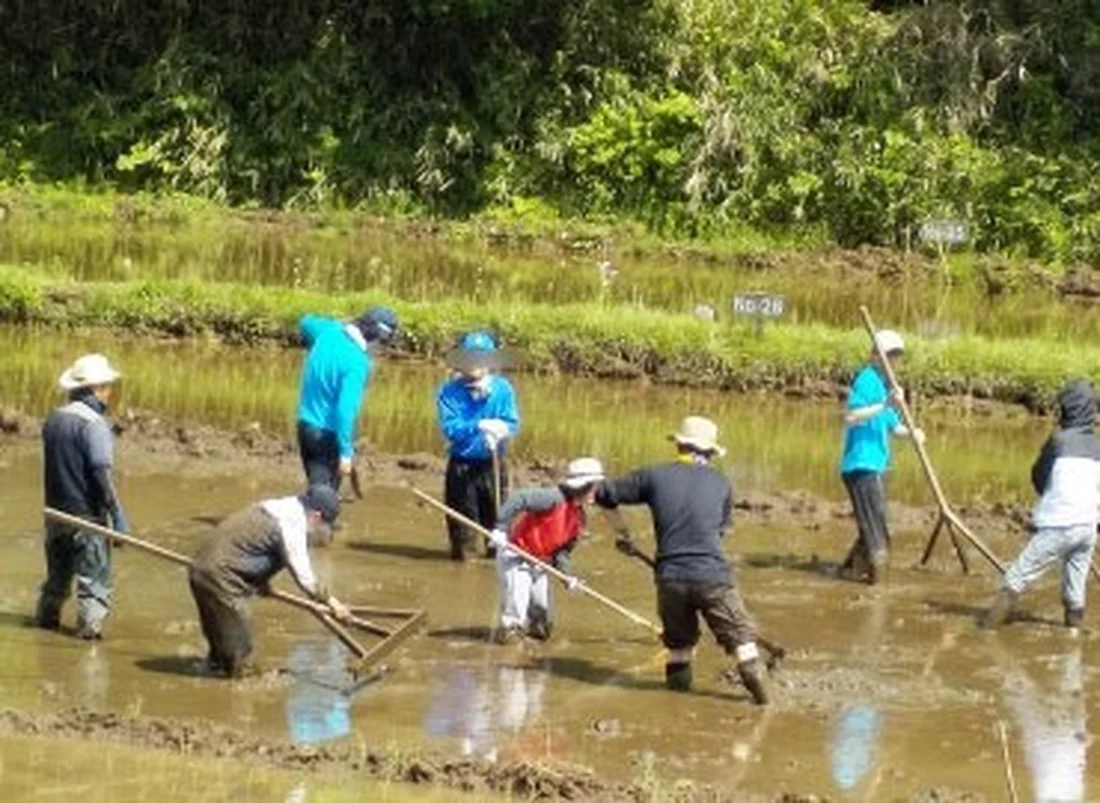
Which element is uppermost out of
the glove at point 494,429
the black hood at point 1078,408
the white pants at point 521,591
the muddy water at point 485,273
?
the black hood at point 1078,408

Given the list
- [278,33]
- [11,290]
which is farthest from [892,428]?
[278,33]

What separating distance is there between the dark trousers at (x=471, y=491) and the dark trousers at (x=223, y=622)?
3.37 meters

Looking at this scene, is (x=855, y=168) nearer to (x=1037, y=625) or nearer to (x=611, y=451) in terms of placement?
(x=611, y=451)

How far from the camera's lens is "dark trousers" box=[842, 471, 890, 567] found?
51.1ft

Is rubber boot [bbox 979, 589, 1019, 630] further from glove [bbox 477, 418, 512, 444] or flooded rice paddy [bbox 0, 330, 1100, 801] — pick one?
glove [bbox 477, 418, 512, 444]

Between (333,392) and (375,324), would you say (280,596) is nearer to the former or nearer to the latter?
(333,392)

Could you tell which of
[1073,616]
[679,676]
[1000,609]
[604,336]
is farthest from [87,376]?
[604,336]

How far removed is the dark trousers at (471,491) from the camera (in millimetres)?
15734

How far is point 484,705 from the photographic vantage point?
40.2 feet

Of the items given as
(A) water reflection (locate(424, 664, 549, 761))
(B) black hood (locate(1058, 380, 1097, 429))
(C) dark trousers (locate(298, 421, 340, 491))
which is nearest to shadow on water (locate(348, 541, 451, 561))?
(C) dark trousers (locate(298, 421, 340, 491))

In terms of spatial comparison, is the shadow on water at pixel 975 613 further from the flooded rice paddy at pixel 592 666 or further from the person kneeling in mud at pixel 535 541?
the person kneeling in mud at pixel 535 541

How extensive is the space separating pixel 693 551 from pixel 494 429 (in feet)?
10.6

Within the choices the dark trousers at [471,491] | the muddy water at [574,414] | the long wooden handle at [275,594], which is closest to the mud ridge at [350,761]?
the long wooden handle at [275,594]

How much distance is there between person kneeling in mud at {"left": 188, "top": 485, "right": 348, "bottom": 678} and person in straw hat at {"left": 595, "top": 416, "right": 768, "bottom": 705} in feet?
4.85
